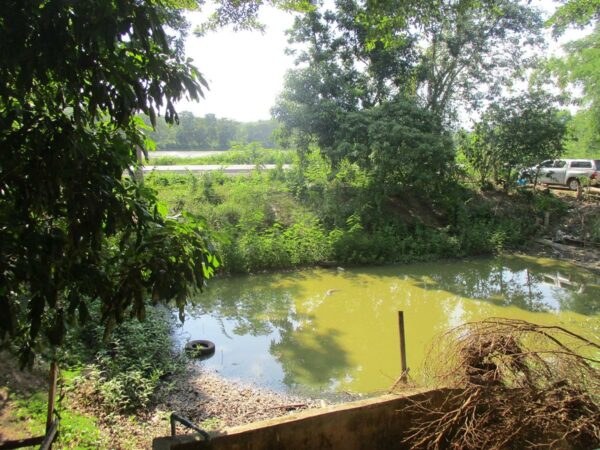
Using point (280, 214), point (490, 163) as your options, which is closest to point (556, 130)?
point (490, 163)

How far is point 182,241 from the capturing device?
1992 millimetres

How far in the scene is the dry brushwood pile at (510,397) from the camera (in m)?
3.13

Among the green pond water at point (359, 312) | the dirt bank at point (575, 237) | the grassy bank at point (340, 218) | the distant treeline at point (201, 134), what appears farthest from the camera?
the distant treeline at point (201, 134)

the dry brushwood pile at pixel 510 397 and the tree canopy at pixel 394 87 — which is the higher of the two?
the tree canopy at pixel 394 87

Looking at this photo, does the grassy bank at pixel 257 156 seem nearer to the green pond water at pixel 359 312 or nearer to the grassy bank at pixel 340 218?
the grassy bank at pixel 340 218

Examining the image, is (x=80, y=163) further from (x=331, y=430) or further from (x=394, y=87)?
(x=394, y=87)

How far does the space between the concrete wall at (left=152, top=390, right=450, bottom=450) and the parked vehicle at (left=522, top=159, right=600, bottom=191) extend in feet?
49.7

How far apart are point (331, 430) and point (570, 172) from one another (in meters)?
18.5

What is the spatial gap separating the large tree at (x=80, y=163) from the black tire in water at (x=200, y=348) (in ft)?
14.8

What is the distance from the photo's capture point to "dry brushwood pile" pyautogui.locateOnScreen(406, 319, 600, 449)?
10.3ft

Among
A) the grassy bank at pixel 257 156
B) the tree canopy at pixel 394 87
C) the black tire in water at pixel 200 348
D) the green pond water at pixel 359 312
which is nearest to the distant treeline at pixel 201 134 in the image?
the grassy bank at pixel 257 156

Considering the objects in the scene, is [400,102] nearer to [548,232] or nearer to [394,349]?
[548,232]

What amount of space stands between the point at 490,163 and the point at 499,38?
4.30 metres

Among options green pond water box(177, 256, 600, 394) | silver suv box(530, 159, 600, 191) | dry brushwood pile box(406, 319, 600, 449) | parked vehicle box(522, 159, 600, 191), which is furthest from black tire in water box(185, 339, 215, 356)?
silver suv box(530, 159, 600, 191)
